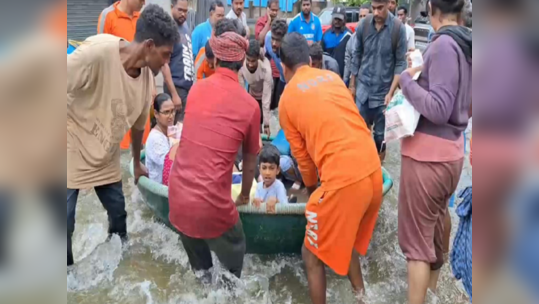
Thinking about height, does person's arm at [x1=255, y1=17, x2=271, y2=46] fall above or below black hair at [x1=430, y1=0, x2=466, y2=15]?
above

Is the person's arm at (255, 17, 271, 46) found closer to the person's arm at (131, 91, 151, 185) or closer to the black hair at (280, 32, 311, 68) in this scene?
the person's arm at (131, 91, 151, 185)

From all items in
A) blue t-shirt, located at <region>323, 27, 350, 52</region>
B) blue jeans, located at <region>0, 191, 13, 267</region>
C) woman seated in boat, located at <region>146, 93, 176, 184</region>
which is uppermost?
blue t-shirt, located at <region>323, 27, 350, 52</region>

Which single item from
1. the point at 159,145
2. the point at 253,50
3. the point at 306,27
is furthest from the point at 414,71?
the point at 306,27

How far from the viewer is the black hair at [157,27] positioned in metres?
2.80

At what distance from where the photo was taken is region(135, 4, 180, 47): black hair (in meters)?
2.80

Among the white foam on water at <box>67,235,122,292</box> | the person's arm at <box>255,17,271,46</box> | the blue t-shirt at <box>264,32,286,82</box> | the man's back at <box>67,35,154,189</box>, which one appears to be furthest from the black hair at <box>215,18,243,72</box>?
the person's arm at <box>255,17,271,46</box>

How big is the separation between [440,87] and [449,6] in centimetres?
46

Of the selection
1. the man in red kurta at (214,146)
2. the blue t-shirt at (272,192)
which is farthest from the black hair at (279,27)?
the man in red kurta at (214,146)

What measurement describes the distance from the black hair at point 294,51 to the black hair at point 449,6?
0.79 m

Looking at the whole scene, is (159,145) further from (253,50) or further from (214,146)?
(253,50)

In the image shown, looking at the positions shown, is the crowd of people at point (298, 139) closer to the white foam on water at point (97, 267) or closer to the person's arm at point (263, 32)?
the white foam on water at point (97, 267)

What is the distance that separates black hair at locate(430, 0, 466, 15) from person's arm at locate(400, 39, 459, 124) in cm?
22

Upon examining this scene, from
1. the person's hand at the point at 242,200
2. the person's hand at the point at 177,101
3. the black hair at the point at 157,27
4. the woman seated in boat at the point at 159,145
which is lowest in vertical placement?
the person's hand at the point at 242,200

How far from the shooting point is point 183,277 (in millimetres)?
3709
